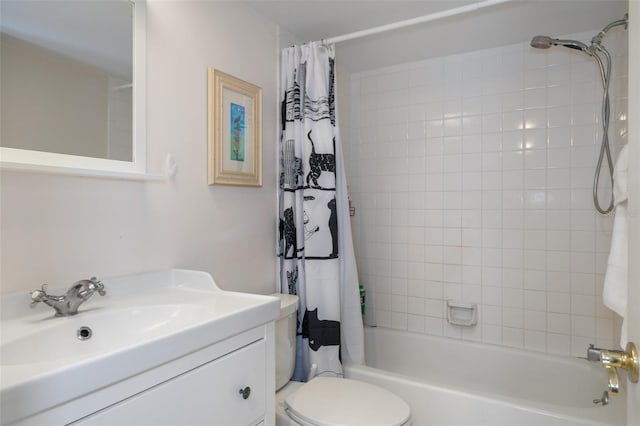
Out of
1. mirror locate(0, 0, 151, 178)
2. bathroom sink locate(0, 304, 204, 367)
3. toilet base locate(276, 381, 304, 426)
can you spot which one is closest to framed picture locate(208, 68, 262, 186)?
mirror locate(0, 0, 151, 178)

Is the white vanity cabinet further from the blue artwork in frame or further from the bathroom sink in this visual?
the blue artwork in frame

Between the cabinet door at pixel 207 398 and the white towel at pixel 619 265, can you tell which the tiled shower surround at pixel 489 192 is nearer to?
the white towel at pixel 619 265

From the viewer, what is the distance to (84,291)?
101cm

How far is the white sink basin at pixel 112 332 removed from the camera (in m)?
0.59

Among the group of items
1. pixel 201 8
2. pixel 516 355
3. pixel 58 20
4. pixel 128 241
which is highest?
pixel 201 8

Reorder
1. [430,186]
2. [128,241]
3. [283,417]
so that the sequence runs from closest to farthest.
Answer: [128,241]
[283,417]
[430,186]

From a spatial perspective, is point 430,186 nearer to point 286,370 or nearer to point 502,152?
point 502,152

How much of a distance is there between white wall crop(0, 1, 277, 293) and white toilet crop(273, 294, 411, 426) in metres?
0.34

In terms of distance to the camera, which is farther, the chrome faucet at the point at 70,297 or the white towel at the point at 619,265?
the white towel at the point at 619,265

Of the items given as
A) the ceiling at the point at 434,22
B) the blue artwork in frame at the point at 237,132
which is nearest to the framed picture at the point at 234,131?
the blue artwork in frame at the point at 237,132

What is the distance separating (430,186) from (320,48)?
1139 millimetres

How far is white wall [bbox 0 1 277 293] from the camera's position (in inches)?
40.7

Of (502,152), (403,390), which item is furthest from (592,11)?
(403,390)

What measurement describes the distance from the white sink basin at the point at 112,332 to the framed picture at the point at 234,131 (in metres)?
0.52
